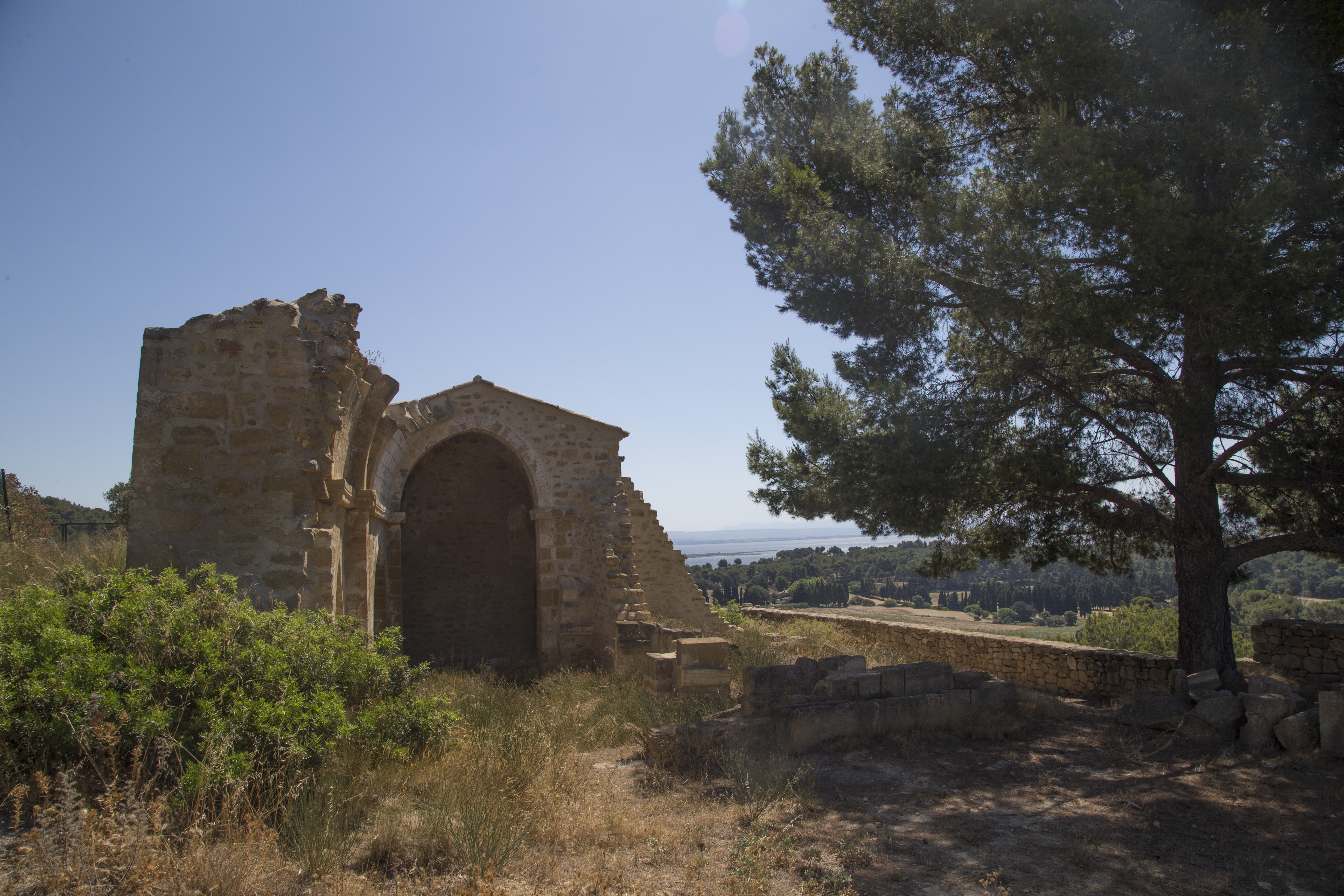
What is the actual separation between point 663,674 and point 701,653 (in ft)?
1.49

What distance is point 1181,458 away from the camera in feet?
27.8

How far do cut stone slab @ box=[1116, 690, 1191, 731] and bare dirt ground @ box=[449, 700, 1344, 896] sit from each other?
1.32ft

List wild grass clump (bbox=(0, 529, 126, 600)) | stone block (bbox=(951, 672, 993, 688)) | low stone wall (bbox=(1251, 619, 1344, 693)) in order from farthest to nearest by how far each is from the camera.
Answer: low stone wall (bbox=(1251, 619, 1344, 693)) → stone block (bbox=(951, 672, 993, 688)) → wild grass clump (bbox=(0, 529, 126, 600))

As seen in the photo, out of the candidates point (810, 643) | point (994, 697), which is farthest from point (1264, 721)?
point (810, 643)

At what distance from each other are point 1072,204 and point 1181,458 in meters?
3.45

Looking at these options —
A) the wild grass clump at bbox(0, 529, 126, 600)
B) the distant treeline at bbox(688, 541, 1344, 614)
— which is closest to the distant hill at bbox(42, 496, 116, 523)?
the wild grass clump at bbox(0, 529, 126, 600)

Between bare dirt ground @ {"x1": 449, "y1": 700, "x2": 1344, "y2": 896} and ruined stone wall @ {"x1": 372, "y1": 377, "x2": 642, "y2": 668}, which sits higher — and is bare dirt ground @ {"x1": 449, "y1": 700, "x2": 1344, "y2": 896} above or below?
below

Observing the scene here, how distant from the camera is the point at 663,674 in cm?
789

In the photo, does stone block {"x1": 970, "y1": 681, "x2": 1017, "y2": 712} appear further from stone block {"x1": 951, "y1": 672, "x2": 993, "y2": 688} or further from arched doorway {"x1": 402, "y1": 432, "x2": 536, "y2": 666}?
arched doorway {"x1": 402, "y1": 432, "x2": 536, "y2": 666}

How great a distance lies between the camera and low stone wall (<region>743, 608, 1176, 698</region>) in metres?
8.62

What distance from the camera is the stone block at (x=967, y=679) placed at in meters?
7.37

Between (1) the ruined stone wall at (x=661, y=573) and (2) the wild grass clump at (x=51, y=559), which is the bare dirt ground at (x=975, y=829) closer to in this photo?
(2) the wild grass clump at (x=51, y=559)

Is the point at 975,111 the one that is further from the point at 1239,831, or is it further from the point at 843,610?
the point at 843,610

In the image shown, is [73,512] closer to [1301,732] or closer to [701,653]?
[701,653]
